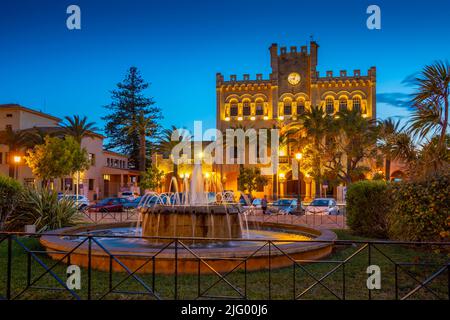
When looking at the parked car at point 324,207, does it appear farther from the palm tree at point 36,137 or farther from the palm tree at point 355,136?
the palm tree at point 36,137

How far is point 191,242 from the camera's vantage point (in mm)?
11250

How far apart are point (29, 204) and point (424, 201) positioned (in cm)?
1333

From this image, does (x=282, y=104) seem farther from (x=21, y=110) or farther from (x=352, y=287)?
(x=352, y=287)

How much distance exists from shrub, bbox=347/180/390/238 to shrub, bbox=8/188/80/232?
425 inches

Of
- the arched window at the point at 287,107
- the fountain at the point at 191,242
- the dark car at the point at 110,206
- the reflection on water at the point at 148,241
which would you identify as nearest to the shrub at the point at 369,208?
the fountain at the point at 191,242

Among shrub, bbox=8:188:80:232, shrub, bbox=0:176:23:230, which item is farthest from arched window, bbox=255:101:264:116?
shrub, bbox=0:176:23:230

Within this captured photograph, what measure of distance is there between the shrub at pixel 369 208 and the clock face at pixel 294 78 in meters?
43.0

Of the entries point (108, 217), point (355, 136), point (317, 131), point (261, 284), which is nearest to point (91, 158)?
point (108, 217)

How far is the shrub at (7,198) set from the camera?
15.2 metres

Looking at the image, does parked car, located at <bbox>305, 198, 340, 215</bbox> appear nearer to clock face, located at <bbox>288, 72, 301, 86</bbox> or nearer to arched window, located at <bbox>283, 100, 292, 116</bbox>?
arched window, located at <bbox>283, 100, 292, 116</bbox>

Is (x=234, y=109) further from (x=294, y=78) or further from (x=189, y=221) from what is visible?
(x=189, y=221)

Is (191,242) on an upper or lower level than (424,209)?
lower

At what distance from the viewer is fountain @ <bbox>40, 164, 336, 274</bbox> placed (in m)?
7.84

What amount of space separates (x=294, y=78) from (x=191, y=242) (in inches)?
1921
